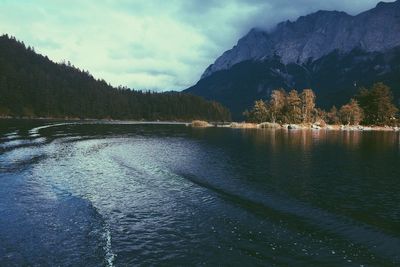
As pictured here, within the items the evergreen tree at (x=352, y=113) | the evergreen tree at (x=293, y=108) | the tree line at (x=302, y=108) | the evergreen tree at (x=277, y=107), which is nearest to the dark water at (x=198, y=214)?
the evergreen tree at (x=293, y=108)

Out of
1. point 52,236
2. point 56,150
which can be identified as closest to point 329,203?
point 52,236

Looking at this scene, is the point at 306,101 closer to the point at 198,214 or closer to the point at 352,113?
the point at 352,113

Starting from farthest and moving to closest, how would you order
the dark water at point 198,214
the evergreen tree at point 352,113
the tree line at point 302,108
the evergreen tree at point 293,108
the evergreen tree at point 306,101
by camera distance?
the evergreen tree at point 352,113, the tree line at point 302,108, the evergreen tree at point 306,101, the evergreen tree at point 293,108, the dark water at point 198,214

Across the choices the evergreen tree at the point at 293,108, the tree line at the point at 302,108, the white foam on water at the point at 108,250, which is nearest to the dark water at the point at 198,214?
the white foam on water at the point at 108,250

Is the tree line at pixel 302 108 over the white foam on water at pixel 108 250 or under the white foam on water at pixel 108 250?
over

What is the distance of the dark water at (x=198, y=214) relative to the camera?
750 inches

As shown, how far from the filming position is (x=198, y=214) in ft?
86.5

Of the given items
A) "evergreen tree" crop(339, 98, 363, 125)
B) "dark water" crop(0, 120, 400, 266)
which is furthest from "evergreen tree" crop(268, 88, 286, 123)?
"dark water" crop(0, 120, 400, 266)

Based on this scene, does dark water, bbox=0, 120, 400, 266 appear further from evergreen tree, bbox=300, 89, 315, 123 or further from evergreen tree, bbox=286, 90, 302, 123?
evergreen tree, bbox=300, 89, 315, 123

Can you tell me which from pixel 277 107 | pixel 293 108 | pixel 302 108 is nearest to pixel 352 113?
pixel 302 108

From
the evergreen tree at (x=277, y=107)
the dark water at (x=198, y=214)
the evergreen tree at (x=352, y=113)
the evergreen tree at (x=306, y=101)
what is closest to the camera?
the dark water at (x=198, y=214)

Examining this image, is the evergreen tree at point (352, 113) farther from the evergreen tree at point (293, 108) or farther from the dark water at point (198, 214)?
the dark water at point (198, 214)

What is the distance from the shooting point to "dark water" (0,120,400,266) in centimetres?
1905

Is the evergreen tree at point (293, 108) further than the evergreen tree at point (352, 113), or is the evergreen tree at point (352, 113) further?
the evergreen tree at point (352, 113)
